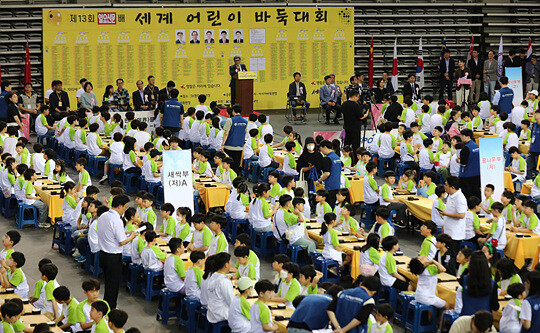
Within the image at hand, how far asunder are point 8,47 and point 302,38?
939 cm

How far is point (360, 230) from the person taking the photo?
13.3 meters

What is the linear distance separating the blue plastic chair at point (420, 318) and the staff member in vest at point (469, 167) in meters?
5.62

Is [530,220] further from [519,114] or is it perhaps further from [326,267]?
[519,114]

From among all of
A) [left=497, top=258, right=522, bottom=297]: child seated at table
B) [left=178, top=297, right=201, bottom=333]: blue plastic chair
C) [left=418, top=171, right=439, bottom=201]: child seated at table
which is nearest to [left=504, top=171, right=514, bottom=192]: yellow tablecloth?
[left=418, top=171, right=439, bottom=201]: child seated at table

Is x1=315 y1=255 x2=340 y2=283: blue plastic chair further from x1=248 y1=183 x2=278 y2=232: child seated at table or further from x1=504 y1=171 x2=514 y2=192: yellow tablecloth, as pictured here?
x1=504 y1=171 x2=514 y2=192: yellow tablecloth

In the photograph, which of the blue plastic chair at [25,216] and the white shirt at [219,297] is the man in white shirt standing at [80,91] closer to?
the blue plastic chair at [25,216]

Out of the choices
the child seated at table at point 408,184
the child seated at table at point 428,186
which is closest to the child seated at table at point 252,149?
the child seated at table at point 408,184

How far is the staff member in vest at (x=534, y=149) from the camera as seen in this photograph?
1825 centimetres

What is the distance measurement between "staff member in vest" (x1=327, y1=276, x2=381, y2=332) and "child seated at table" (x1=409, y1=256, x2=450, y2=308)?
1.78 m

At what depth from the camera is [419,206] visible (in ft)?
49.1

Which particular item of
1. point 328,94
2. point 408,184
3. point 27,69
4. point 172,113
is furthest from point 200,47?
point 408,184

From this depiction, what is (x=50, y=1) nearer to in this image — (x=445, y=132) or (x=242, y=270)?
(x=445, y=132)

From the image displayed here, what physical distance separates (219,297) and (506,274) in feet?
12.3

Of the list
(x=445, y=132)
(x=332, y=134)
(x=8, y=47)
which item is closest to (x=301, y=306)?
(x=332, y=134)
